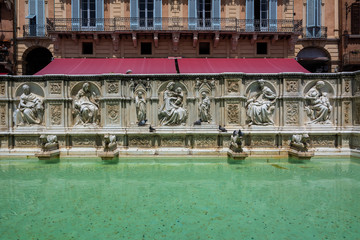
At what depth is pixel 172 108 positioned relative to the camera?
868 cm

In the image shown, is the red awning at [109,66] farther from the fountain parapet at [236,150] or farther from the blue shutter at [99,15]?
the fountain parapet at [236,150]

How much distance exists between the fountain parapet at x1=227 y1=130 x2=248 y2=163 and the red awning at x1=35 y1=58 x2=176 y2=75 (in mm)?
8171

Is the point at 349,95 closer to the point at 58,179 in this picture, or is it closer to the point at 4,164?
the point at 58,179

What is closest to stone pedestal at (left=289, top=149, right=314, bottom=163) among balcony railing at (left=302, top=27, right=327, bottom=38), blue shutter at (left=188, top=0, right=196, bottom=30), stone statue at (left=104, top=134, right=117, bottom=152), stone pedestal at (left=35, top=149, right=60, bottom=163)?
stone statue at (left=104, top=134, right=117, bottom=152)

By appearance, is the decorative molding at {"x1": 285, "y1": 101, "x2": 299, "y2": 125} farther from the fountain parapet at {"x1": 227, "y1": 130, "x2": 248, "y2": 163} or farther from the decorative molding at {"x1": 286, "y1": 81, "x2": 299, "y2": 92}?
the fountain parapet at {"x1": 227, "y1": 130, "x2": 248, "y2": 163}

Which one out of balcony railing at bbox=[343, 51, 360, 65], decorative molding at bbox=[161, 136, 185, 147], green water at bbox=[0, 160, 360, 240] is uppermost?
balcony railing at bbox=[343, 51, 360, 65]

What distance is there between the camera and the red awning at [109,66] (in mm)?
15547

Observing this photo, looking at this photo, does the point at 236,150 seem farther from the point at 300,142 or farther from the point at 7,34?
the point at 7,34

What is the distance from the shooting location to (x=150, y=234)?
12.1 feet

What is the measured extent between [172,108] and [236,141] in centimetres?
242

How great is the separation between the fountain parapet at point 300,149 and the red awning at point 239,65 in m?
8.24

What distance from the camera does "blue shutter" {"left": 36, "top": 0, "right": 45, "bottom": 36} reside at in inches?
810

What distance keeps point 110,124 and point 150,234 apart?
559 centimetres

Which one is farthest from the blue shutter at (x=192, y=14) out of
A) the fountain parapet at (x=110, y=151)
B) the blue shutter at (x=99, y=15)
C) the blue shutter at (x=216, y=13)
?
the fountain parapet at (x=110, y=151)
